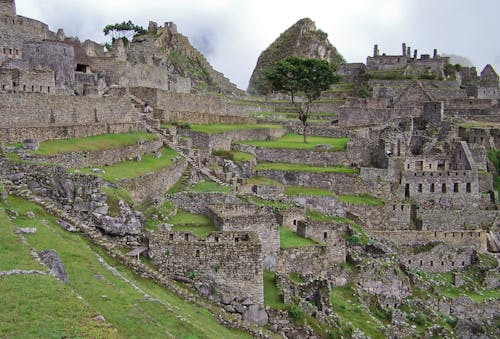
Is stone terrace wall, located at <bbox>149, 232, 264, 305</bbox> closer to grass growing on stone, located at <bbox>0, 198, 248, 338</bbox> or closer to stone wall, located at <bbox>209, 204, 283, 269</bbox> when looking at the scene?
grass growing on stone, located at <bbox>0, 198, 248, 338</bbox>

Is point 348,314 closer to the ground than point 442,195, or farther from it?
closer to the ground

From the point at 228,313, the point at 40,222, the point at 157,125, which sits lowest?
the point at 228,313

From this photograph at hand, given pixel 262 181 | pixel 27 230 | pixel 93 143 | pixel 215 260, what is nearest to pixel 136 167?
pixel 93 143

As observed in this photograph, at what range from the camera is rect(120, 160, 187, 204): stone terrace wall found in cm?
2428

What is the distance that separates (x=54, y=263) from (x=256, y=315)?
8.61 meters

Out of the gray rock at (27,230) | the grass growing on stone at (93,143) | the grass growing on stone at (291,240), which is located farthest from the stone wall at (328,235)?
the gray rock at (27,230)

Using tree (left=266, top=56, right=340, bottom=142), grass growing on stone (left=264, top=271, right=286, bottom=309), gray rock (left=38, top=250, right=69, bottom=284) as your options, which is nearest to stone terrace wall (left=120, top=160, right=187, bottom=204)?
grass growing on stone (left=264, top=271, right=286, bottom=309)

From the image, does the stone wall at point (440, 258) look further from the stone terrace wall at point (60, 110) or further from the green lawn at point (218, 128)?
the stone terrace wall at point (60, 110)

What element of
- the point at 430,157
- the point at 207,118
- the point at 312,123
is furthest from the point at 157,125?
the point at 312,123

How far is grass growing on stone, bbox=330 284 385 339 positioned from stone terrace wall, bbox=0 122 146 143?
14.5 meters

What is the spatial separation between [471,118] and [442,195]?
55.0ft

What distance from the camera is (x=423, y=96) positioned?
5641 centimetres

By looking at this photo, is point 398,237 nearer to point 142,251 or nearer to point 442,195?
point 442,195

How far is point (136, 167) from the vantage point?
26.9 meters
